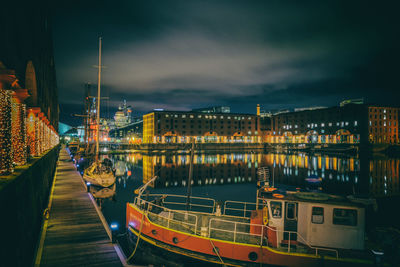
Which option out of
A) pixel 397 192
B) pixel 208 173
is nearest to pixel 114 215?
pixel 208 173

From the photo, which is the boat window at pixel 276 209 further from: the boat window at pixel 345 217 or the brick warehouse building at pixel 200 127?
the brick warehouse building at pixel 200 127

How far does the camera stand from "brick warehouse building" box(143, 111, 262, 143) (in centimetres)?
17070

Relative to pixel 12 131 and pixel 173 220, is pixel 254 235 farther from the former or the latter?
pixel 12 131

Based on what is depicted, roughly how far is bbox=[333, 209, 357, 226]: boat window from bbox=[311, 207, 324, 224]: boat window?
1.83ft

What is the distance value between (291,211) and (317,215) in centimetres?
117

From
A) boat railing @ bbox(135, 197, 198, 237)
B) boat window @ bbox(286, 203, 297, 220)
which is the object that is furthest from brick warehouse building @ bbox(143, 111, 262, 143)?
boat window @ bbox(286, 203, 297, 220)

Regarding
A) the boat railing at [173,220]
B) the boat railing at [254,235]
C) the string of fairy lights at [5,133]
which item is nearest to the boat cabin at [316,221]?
the boat railing at [254,235]

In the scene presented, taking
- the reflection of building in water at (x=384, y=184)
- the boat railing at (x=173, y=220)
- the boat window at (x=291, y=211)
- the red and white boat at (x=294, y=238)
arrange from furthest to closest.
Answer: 1. the reflection of building in water at (x=384, y=184)
2. the boat railing at (x=173, y=220)
3. the boat window at (x=291, y=211)
4. the red and white boat at (x=294, y=238)

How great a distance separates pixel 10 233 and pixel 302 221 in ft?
39.7

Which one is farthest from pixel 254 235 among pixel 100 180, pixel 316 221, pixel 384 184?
pixel 384 184

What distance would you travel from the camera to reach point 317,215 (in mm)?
11609

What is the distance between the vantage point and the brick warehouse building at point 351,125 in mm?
140250

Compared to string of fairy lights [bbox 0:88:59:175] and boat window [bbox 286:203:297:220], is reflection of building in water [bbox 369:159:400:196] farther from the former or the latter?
string of fairy lights [bbox 0:88:59:175]

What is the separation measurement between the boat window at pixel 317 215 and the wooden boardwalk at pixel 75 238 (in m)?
9.67
